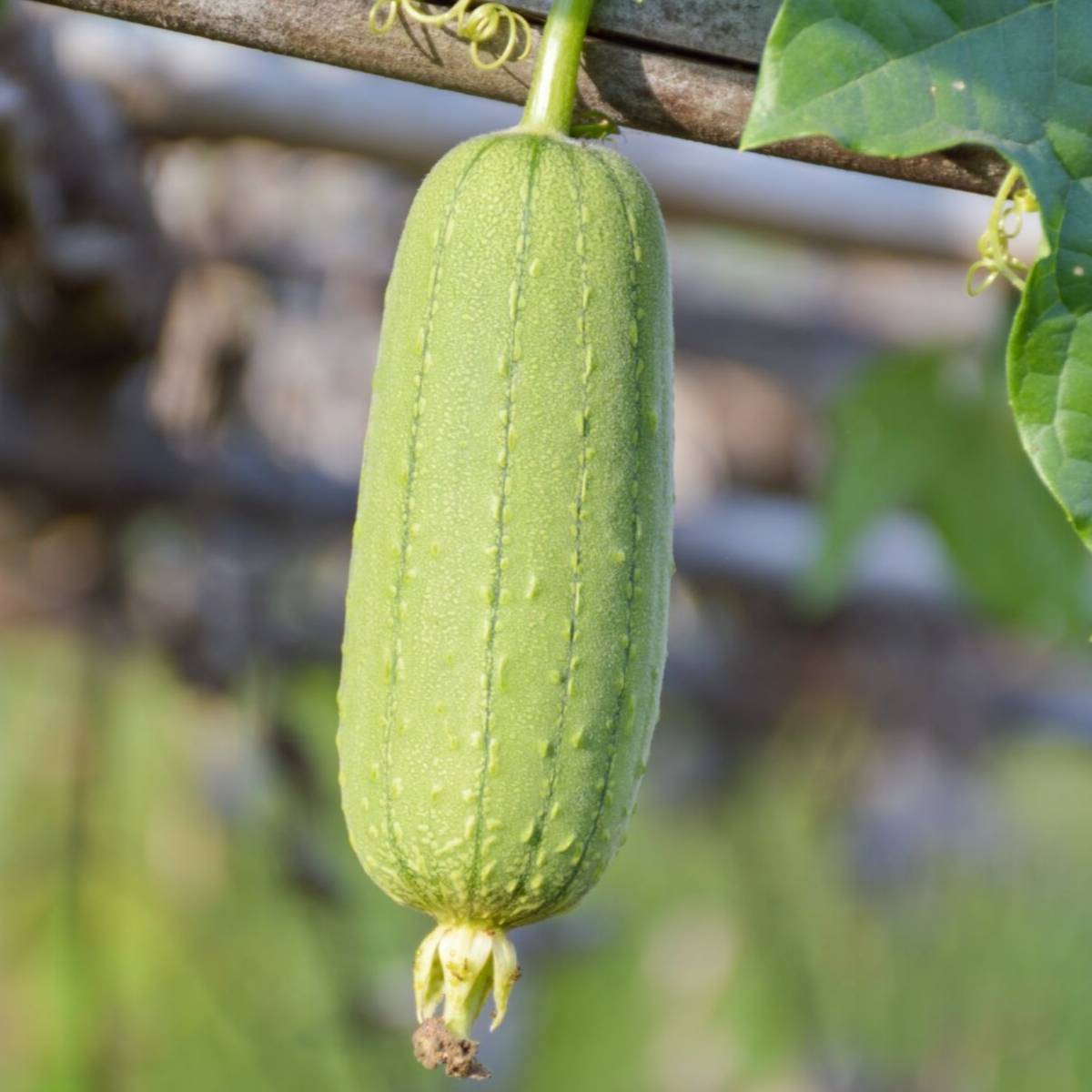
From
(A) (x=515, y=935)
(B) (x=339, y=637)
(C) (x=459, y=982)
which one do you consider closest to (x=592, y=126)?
(C) (x=459, y=982)

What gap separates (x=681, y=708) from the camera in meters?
4.92

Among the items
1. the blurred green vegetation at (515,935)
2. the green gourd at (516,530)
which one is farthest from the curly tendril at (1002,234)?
the blurred green vegetation at (515,935)

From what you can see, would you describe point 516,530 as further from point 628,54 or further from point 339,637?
point 339,637

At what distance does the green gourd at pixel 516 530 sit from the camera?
1045 mm

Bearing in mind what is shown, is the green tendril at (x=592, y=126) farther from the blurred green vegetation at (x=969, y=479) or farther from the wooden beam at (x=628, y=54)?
the blurred green vegetation at (x=969, y=479)

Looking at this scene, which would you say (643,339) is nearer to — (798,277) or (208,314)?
(208,314)

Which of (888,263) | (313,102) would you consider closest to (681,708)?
(888,263)

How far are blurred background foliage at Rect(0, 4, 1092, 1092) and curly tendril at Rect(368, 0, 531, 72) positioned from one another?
0.99m

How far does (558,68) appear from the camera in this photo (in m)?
1.10

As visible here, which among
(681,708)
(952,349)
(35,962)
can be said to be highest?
(952,349)

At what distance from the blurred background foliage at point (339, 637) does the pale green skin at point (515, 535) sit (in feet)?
3.82

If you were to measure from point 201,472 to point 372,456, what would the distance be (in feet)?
6.83

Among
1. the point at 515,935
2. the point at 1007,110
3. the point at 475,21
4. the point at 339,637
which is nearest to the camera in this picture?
the point at 1007,110

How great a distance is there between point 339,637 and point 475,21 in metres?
2.77
